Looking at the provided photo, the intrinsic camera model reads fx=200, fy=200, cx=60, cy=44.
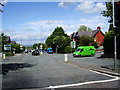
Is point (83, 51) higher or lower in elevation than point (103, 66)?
higher

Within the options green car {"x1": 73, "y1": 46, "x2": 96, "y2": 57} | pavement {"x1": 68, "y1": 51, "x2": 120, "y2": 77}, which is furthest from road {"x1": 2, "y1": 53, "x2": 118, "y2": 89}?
green car {"x1": 73, "y1": 46, "x2": 96, "y2": 57}

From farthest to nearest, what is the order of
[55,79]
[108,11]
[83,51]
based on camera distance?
[83,51]
[108,11]
[55,79]

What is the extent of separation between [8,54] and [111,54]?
32.9 m

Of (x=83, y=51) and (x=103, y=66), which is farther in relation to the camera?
(x=83, y=51)

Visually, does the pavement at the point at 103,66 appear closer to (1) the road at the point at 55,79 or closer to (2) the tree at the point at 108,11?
(1) the road at the point at 55,79

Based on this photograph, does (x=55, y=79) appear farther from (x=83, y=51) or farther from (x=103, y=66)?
(x=83, y=51)

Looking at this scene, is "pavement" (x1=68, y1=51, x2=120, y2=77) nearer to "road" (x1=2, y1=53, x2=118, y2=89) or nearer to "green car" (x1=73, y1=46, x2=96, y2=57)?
"road" (x1=2, y1=53, x2=118, y2=89)

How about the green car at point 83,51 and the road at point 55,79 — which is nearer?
the road at point 55,79

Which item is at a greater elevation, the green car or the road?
the green car

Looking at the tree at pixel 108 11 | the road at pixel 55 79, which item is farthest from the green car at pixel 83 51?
the road at pixel 55 79

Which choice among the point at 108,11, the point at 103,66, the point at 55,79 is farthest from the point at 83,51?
the point at 55,79

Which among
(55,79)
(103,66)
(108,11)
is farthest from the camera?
(108,11)

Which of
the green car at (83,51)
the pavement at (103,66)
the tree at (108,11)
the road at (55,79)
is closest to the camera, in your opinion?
the road at (55,79)

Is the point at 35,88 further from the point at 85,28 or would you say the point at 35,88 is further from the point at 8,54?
the point at 85,28
